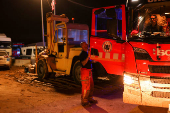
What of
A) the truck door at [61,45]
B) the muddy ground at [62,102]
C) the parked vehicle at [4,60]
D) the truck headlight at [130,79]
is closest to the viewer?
the truck headlight at [130,79]

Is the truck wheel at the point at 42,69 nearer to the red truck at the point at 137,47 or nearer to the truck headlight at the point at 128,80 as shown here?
the red truck at the point at 137,47

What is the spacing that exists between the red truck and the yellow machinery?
98.1 inches

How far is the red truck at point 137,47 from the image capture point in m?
4.18

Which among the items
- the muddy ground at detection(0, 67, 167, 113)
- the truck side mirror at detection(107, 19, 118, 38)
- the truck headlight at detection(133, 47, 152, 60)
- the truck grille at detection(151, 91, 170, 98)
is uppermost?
the truck side mirror at detection(107, 19, 118, 38)

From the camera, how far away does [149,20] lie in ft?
16.7

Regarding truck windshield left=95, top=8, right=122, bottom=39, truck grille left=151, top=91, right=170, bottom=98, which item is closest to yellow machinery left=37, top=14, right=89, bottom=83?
truck windshield left=95, top=8, right=122, bottom=39

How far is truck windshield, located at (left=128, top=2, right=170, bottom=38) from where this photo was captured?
485 cm

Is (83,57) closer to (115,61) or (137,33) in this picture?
(115,61)

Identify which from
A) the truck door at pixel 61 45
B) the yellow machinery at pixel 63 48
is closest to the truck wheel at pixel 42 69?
the yellow machinery at pixel 63 48

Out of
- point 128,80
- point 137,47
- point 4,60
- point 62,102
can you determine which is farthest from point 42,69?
point 137,47

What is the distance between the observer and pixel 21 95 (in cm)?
664

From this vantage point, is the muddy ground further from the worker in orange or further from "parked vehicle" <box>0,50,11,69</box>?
"parked vehicle" <box>0,50,11,69</box>

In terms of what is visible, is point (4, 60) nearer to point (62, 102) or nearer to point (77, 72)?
point (77, 72)

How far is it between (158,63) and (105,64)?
1.65m
